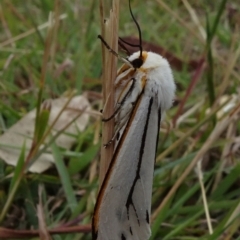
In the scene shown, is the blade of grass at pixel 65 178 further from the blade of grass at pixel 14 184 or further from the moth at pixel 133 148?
the moth at pixel 133 148

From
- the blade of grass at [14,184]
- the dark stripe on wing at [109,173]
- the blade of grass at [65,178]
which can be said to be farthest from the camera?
the blade of grass at [65,178]

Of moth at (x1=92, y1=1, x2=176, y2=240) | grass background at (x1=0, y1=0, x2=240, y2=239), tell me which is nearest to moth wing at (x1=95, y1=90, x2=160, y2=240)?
moth at (x1=92, y1=1, x2=176, y2=240)

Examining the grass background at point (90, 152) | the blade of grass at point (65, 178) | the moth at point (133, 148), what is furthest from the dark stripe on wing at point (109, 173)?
the blade of grass at point (65, 178)

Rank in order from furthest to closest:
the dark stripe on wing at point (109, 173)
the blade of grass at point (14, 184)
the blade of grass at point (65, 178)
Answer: the blade of grass at point (65, 178), the blade of grass at point (14, 184), the dark stripe on wing at point (109, 173)

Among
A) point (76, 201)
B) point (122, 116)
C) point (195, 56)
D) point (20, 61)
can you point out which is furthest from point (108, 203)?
point (195, 56)

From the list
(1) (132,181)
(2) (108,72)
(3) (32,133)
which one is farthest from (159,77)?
(3) (32,133)

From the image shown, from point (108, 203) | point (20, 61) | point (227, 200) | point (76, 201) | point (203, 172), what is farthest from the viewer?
point (20, 61)

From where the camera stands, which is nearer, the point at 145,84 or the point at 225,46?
the point at 145,84

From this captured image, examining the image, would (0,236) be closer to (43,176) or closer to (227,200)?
(43,176)

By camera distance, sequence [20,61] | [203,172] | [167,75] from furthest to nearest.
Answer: [20,61] → [203,172] → [167,75]
